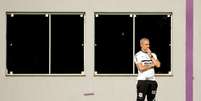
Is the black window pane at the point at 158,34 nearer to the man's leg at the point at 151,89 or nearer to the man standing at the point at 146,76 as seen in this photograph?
the man standing at the point at 146,76

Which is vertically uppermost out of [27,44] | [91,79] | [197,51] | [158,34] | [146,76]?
[158,34]

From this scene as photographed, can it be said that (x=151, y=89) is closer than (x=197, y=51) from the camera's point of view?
Yes

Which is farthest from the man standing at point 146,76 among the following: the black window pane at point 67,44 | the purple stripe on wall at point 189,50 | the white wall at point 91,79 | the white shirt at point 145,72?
the black window pane at point 67,44

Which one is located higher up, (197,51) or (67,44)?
(67,44)

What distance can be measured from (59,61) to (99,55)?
1.07m

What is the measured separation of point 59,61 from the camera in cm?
1573

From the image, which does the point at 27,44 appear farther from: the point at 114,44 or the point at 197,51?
the point at 197,51

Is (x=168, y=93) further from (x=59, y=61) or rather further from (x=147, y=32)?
(x=59, y=61)

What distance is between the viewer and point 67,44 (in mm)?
15766

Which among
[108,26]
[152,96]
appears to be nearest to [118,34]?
[108,26]

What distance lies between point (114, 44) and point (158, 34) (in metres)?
1.19

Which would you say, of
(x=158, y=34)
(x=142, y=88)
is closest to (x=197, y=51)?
(x=158, y=34)

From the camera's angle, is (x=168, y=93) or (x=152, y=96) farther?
(x=168, y=93)

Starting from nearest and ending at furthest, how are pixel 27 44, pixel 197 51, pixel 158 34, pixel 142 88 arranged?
pixel 142 88
pixel 197 51
pixel 158 34
pixel 27 44
